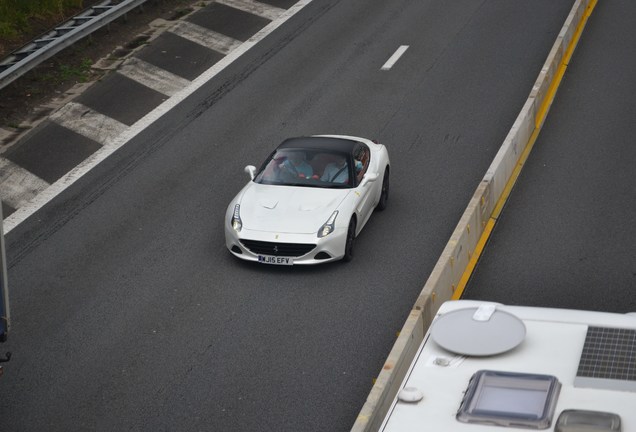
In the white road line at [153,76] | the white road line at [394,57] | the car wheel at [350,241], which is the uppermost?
Answer: the car wheel at [350,241]

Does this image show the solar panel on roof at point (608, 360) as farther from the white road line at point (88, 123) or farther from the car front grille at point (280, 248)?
the white road line at point (88, 123)

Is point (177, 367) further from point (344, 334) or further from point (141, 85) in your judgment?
point (141, 85)

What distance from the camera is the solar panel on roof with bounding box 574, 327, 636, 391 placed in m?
7.11

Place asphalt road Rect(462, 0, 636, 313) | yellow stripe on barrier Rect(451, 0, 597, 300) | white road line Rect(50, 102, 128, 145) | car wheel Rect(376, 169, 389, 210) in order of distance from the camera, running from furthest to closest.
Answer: white road line Rect(50, 102, 128, 145), car wheel Rect(376, 169, 389, 210), yellow stripe on barrier Rect(451, 0, 597, 300), asphalt road Rect(462, 0, 636, 313)

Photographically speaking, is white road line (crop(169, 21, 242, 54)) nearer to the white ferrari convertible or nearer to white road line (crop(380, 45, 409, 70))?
white road line (crop(380, 45, 409, 70))

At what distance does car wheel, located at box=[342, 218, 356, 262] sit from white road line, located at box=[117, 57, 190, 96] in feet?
28.5

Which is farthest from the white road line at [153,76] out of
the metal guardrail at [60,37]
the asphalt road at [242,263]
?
the metal guardrail at [60,37]

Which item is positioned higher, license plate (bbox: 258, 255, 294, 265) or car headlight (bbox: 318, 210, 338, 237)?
car headlight (bbox: 318, 210, 338, 237)

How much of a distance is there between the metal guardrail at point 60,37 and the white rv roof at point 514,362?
49.5 ft

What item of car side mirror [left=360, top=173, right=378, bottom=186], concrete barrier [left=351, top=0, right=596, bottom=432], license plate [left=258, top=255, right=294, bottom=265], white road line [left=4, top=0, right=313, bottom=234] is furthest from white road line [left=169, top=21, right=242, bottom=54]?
license plate [left=258, top=255, right=294, bottom=265]

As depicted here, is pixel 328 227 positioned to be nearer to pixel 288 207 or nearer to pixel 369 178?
pixel 288 207

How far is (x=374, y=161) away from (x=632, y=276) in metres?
4.54

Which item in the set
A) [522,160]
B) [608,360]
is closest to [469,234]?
[522,160]

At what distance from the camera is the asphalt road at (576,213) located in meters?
13.6
